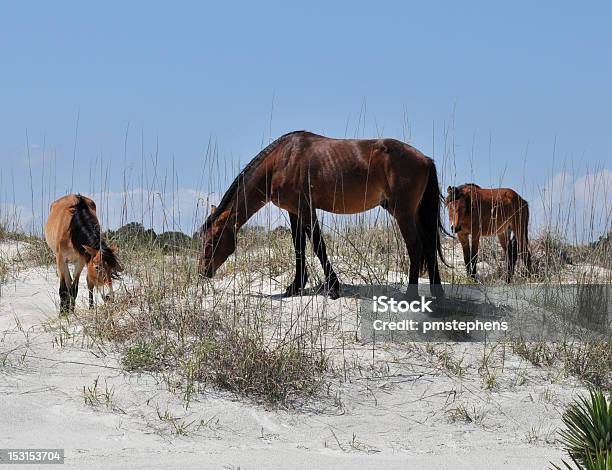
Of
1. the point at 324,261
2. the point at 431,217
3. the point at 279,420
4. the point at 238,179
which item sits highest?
the point at 238,179

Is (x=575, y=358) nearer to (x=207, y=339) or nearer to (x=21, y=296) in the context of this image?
(x=207, y=339)

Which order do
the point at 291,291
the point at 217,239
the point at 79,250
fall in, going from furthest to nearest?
the point at 79,250 → the point at 217,239 → the point at 291,291

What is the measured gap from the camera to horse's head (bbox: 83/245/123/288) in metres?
9.16

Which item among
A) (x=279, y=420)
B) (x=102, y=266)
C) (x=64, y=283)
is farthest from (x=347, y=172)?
(x=279, y=420)

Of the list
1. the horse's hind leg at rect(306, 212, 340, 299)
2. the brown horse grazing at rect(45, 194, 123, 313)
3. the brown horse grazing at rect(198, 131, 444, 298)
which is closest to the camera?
the horse's hind leg at rect(306, 212, 340, 299)

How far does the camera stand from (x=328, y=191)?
30.3ft

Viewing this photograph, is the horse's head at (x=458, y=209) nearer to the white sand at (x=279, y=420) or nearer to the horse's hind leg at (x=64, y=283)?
the white sand at (x=279, y=420)

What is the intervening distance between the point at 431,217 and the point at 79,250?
4114 millimetres

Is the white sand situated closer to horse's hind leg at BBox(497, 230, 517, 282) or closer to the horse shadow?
the horse shadow

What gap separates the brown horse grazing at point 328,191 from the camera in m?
8.95

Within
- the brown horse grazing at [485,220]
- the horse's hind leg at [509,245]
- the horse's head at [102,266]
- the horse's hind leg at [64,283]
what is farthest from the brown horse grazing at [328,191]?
the horse's hind leg at [509,245]

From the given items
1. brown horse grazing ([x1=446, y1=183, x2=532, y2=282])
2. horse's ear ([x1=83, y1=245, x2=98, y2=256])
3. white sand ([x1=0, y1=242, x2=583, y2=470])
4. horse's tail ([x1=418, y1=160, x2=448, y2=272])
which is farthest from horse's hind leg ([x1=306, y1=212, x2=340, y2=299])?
brown horse grazing ([x1=446, y1=183, x2=532, y2=282])

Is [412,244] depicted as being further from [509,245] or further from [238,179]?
[509,245]

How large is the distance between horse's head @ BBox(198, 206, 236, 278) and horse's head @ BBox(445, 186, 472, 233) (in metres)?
4.61
